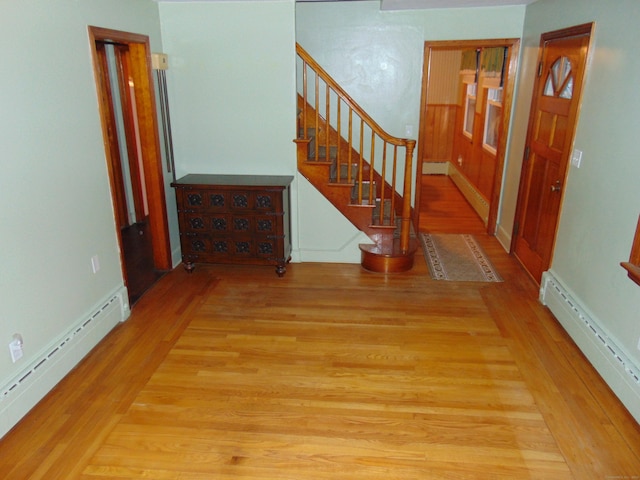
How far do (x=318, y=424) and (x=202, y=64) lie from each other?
3235 mm

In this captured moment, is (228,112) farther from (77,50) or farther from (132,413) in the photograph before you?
(132,413)

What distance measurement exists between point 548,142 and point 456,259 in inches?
54.9

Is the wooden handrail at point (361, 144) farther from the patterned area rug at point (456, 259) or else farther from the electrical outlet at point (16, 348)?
the electrical outlet at point (16, 348)

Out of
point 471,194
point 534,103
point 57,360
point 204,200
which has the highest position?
point 534,103

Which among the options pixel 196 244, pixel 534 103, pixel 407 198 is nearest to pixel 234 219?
pixel 196 244

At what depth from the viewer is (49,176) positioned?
2646 mm

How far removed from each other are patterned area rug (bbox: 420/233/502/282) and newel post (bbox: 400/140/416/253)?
39 centimetres

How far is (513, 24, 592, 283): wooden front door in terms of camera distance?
3498mm

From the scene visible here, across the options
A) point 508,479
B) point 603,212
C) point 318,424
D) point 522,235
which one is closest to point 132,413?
point 318,424

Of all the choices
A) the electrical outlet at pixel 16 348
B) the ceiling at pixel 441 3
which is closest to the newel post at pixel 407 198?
the ceiling at pixel 441 3

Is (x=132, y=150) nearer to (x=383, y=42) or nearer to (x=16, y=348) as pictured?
(x=383, y=42)

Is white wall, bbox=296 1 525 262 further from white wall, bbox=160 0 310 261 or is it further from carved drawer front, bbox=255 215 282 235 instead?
white wall, bbox=160 0 310 261

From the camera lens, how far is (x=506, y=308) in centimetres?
369

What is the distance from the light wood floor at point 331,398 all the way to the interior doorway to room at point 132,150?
0.63 metres
